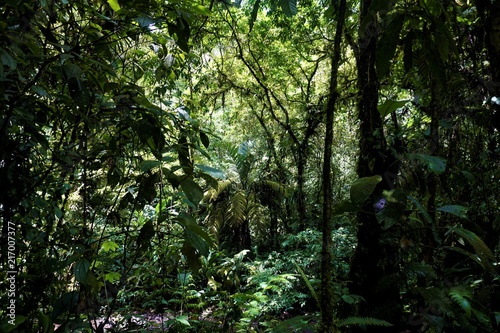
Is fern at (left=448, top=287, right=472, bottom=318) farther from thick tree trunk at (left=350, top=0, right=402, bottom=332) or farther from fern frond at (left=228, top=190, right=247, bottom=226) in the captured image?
fern frond at (left=228, top=190, right=247, bottom=226)

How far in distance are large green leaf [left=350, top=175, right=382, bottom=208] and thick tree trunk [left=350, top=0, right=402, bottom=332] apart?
2.67ft

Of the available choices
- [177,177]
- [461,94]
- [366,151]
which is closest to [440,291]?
[366,151]

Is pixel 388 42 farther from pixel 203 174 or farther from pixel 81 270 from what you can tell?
pixel 81 270

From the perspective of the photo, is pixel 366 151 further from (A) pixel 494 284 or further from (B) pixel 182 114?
(B) pixel 182 114

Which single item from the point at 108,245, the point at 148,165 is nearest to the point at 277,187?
the point at 108,245

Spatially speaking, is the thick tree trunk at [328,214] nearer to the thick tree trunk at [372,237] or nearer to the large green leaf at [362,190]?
the large green leaf at [362,190]

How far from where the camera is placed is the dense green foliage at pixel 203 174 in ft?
3.82

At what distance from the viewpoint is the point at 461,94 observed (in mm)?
2611

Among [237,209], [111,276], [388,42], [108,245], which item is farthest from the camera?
[237,209]

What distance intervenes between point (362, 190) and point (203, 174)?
56cm

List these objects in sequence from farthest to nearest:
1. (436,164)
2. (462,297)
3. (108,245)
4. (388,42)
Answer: (108,245) → (462,297) → (436,164) → (388,42)

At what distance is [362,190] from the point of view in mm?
1118

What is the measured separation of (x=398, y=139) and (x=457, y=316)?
1091mm

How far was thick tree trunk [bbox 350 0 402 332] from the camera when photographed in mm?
1964
